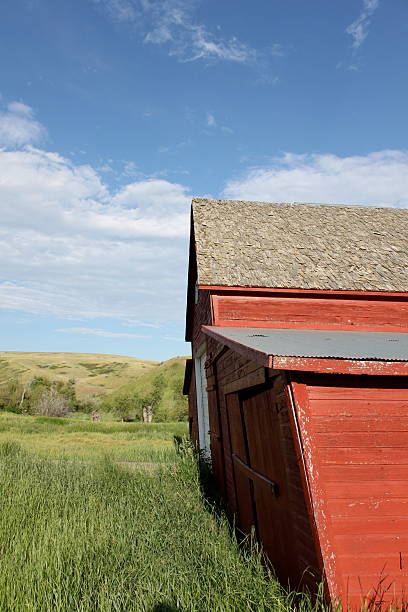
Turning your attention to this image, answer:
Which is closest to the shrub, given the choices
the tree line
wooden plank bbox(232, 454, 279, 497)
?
the tree line

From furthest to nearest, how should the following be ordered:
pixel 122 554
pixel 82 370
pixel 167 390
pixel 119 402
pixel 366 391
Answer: pixel 82 370 → pixel 119 402 → pixel 167 390 → pixel 122 554 → pixel 366 391

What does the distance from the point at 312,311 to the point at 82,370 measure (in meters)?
124

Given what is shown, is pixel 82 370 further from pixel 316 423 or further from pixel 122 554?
pixel 316 423

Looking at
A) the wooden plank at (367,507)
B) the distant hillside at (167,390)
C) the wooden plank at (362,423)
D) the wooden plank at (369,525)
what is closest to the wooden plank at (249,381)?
the wooden plank at (362,423)

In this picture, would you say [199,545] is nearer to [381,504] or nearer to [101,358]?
[381,504]

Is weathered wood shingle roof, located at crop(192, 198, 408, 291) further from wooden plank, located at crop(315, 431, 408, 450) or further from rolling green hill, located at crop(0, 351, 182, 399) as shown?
rolling green hill, located at crop(0, 351, 182, 399)

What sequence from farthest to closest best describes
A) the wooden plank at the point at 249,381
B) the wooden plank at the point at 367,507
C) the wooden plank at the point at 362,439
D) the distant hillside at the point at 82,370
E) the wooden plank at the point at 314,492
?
the distant hillside at the point at 82,370 < the wooden plank at the point at 249,381 < the wooden plank at the point at 362,439 < the wooden plank at the point at 367,507 < the wooden plank at the point at 314,492

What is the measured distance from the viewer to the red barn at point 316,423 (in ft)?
9.46

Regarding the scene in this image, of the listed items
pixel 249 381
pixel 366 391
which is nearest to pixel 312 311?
pixel 249 381

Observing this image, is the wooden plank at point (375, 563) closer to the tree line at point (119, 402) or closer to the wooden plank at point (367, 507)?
the wooden plank at point (367, 507)

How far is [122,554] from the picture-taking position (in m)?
3.85

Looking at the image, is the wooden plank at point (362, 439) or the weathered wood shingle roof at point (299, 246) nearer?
the wooden plank at point (362, 439)

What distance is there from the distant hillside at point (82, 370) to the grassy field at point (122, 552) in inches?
2889

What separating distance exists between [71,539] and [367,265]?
8254 millimetres
